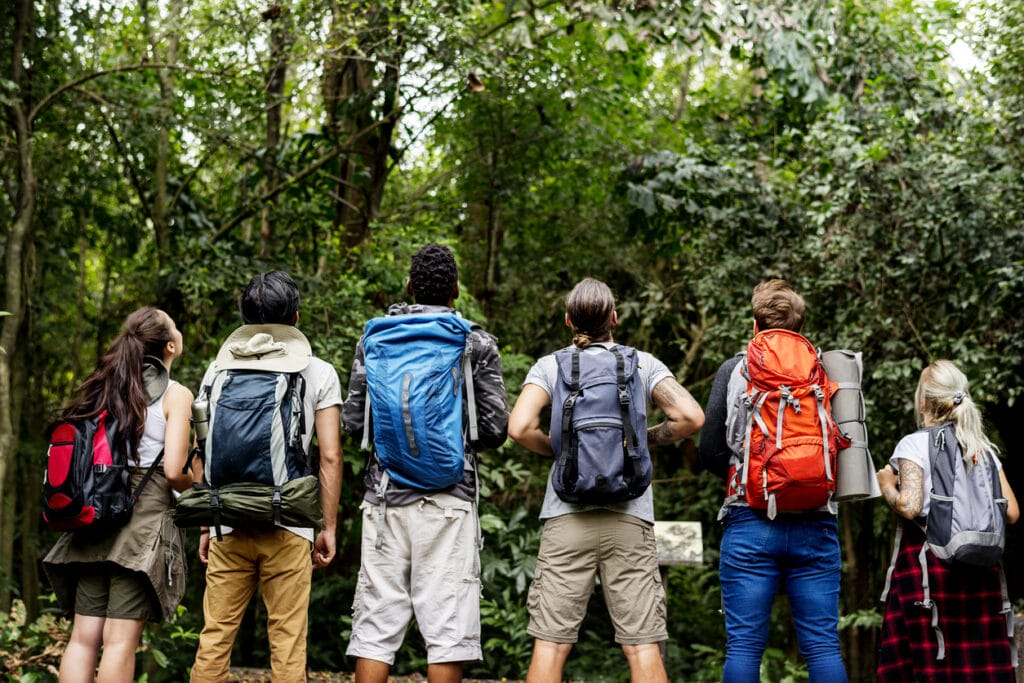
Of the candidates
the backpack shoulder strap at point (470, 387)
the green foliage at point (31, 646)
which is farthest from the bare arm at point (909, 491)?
the green foliage at point (31, 646)

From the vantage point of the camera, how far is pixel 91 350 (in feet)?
40.5

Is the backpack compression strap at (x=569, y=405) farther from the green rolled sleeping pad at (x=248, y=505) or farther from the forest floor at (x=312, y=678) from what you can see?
the forest floor at (x=312, y=678)

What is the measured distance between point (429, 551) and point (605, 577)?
2.29 ft

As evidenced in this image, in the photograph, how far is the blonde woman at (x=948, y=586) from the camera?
13.9 feet

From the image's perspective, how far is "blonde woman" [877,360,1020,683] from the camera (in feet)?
13.9

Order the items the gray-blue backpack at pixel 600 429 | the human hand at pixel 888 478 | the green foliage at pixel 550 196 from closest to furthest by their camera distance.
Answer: the gray-blue backpack at pixel 600 429 < the human hand at pixel 888 478 < the green foliage at pixel 550 196

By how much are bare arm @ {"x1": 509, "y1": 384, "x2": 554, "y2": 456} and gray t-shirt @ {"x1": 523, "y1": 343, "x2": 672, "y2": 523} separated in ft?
0.11

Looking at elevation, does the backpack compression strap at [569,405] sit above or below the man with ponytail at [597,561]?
above

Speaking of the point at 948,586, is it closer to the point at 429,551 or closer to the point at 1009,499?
the point at 1009,499

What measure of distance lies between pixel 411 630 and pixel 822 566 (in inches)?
184

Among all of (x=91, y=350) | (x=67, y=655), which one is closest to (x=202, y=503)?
(x=67, y=655)

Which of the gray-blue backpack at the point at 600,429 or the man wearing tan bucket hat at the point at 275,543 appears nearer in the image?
the gray-blue backpack at the point at 600,429

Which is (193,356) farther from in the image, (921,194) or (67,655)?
(921,194)

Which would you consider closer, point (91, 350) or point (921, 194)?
point (921, 194)
